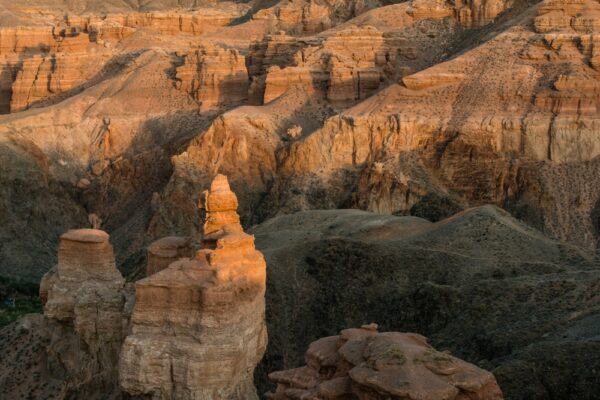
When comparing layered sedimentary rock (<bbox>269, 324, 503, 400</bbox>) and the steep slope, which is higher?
layered sedimentary rock (<bbox>269, 324, 503, 400</bbox>)

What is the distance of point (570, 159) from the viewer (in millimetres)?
63500

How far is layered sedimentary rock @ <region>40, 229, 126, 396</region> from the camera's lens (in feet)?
103

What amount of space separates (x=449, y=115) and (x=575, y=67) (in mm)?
8457

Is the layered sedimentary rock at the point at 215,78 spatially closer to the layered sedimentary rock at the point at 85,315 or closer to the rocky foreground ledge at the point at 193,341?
the rocky foreground ledge at the point at 193,341

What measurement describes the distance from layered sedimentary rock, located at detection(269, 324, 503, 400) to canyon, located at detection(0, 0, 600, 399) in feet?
0.23

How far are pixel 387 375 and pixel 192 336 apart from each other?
6459 mm

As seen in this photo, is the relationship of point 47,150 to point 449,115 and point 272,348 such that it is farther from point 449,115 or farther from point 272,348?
point 272,348

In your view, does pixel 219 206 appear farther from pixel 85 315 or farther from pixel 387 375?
pixel 387 375

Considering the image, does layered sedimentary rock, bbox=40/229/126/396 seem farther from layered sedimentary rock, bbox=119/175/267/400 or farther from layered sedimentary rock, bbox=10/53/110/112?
layered sedimentary rock, bbox=10/53/110/112

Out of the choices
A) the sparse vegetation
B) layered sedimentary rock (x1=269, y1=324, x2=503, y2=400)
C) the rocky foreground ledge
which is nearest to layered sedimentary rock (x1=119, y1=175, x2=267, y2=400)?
the rocky foreground ledge

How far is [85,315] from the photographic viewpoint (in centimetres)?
3192

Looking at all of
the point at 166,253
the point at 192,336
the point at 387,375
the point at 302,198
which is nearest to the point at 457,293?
the point at 166,253

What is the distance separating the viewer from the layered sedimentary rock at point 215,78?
83.3 metres

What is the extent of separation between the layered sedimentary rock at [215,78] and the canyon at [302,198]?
18 centimetres
